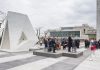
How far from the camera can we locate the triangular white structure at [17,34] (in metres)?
19.4

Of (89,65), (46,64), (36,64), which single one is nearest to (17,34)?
(36,64)

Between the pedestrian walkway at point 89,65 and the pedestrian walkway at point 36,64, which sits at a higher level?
the pedestrian walkway at point 36,64

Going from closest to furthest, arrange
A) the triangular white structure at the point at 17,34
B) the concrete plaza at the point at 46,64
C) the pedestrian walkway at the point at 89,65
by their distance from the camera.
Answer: the concrete plaza at the point at 46,64
the pedestrian walkway at the point at 89,65
the triangular white structure at the point at 17,34

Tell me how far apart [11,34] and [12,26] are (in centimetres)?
110

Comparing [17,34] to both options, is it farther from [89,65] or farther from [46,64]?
[89,65]

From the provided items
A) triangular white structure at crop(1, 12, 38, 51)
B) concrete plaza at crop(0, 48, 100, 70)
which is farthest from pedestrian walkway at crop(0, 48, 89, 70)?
triangular white structure at crop(1, 12, 38, 51)

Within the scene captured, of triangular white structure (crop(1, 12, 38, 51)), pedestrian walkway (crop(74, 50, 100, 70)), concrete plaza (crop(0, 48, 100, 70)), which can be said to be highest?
triangular white structure (crop(1, 12, 38, 51))

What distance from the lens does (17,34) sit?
20203 millimetres

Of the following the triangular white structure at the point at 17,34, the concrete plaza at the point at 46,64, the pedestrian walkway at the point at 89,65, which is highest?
the triangular white structure at the point at 17,34

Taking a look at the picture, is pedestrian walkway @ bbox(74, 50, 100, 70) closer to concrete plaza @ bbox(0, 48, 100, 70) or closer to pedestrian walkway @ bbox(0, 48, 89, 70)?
concrete plaza @ bbox(0, 48, 100, 70)

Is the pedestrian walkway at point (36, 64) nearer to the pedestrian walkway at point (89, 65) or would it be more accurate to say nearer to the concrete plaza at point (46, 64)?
the concrete plaza at point (46, 64)

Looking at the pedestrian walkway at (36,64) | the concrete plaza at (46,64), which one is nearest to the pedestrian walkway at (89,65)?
the concrete plaza at (46,64)

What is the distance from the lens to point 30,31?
23.0 meters

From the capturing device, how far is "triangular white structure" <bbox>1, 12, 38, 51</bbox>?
19375mm
